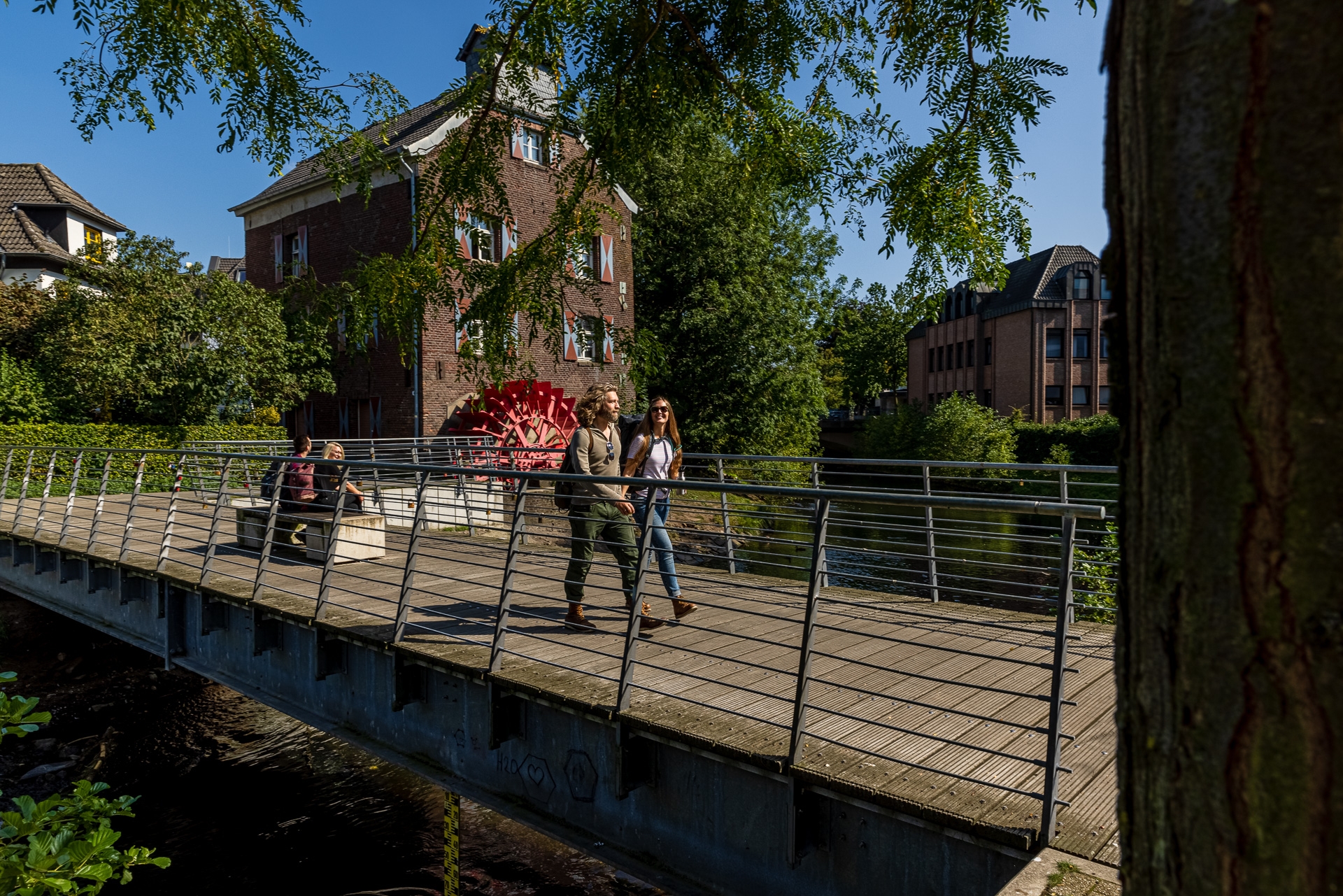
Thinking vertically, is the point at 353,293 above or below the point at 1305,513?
above

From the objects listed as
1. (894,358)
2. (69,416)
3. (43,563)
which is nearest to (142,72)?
(43,563)

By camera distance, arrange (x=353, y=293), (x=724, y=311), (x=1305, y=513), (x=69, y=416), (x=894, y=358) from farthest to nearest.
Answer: (x=894, y=358) → (x=724, y=311) → (x=69, y=416) → (x=353, y=293) → (x=1305, y=513)

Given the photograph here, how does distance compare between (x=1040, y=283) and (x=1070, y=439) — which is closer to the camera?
(x=1070, y=439)

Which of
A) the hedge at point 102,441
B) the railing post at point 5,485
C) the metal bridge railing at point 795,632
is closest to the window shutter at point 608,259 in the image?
the hedge at point 102,441

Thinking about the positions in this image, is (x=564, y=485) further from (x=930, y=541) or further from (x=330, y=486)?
(x=330, y=486)

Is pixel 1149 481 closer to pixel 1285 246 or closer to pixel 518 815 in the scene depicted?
pixel 1285 246

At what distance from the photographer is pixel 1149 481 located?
3.30 ft

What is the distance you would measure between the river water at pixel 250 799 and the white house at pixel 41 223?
94.7 ft

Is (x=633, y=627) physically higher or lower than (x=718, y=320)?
lower

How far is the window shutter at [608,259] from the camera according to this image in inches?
1210

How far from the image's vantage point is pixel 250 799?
10.0m

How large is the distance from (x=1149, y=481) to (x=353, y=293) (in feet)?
22.4

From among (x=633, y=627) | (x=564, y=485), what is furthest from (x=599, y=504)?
(x=633, y=627)

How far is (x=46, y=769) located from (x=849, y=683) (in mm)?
9507
